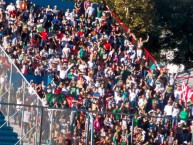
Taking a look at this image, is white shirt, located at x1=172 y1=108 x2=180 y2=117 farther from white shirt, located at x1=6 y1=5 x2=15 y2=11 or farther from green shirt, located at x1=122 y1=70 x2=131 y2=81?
white shirt, located at x1=6 y1=5 x2=15 y2=11

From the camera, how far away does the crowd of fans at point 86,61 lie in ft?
92.6

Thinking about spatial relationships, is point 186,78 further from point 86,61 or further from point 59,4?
point 86,61

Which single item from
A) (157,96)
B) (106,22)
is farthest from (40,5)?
(157,96)

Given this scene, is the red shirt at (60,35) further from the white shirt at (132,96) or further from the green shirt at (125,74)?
the white shirt at (132,96)

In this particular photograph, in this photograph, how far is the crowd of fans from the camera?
28219 mm

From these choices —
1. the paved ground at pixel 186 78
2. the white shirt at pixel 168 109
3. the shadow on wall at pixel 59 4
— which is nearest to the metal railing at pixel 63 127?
the white shirt at pixel 168 109

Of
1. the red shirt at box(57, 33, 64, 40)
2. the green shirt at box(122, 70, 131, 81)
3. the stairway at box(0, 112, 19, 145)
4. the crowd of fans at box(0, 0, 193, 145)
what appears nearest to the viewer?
the stairway at box(0, 112, 19, 145)

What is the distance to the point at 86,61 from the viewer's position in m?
31.8

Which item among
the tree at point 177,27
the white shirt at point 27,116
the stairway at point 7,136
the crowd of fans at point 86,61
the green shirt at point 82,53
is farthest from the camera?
the tree at point 177,27

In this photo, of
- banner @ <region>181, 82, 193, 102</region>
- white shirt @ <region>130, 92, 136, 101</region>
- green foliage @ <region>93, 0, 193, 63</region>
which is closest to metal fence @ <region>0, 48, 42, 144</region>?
white shirt @ <region>130, 92, 136, 101</region>

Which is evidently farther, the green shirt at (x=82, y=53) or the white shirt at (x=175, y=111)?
the green shirt at (x=82, y=53)

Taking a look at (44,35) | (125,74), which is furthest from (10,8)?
(125,74)

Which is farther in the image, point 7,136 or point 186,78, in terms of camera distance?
point 186,78

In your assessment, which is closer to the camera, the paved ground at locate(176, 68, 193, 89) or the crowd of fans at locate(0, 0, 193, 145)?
the crowd of fans at locate(0, 0, 193, 145)
